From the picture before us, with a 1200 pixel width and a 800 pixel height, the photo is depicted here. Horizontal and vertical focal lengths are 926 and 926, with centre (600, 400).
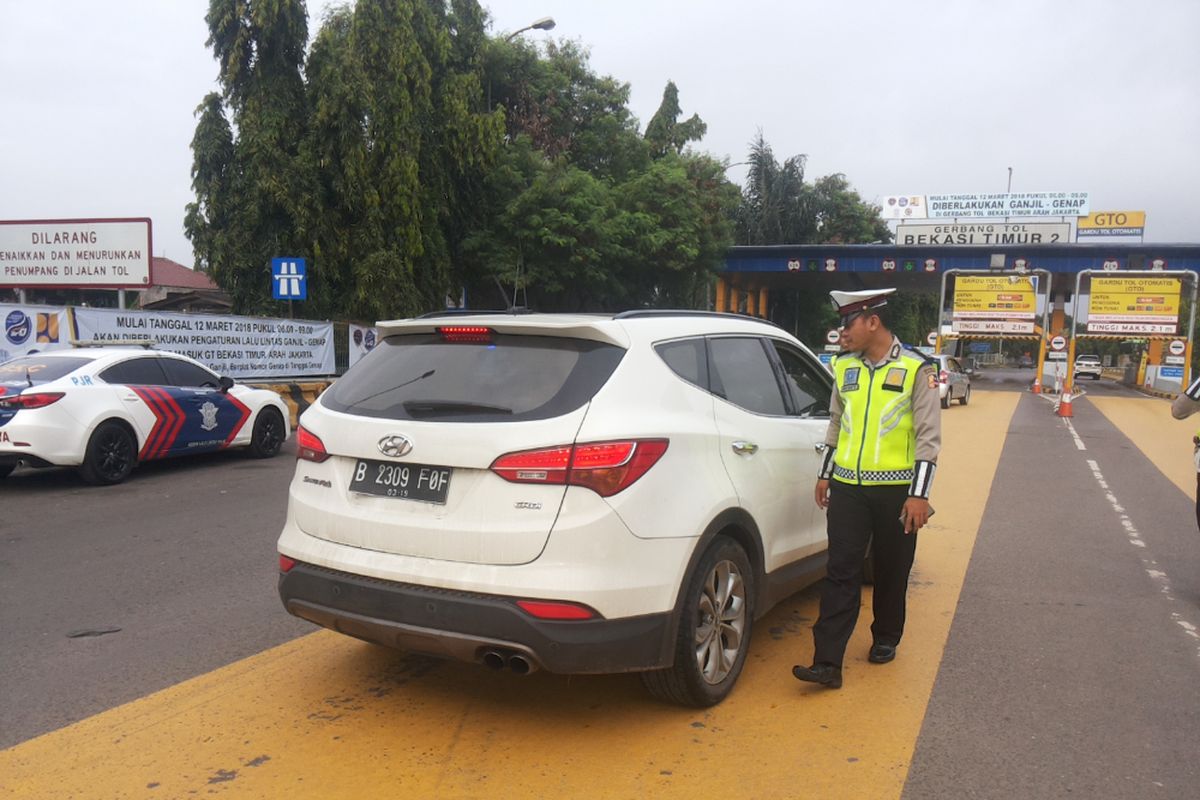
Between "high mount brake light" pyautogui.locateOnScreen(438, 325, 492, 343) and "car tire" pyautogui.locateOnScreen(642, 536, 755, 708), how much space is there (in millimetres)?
1293

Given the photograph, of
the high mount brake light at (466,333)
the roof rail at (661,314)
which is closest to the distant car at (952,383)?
the roof rail at (661,314)

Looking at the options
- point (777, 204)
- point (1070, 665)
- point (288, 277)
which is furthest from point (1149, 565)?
point (777, 204)

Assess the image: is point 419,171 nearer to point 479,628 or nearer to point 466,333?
point 466,333

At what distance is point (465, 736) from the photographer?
12.1 feet

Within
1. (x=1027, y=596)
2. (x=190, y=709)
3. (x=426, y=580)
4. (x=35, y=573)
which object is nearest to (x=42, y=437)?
(x=35, y=573)

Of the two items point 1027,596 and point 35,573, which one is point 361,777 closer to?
point 35,573

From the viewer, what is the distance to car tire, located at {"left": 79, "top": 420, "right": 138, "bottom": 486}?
30.3ft

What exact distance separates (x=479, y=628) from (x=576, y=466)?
0.69m

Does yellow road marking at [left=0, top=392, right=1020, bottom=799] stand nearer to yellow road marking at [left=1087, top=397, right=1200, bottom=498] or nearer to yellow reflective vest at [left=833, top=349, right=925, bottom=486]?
yellow reflective vest at [left=833, top=349, right=925, bottom=486]

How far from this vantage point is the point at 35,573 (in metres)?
6.13

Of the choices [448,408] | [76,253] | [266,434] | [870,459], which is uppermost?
[76,253]

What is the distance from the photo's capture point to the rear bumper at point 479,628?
3355 mm

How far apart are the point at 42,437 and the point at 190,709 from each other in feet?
20.2

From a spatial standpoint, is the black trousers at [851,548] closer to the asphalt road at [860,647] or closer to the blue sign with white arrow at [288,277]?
the asphalt road at [860,647]
